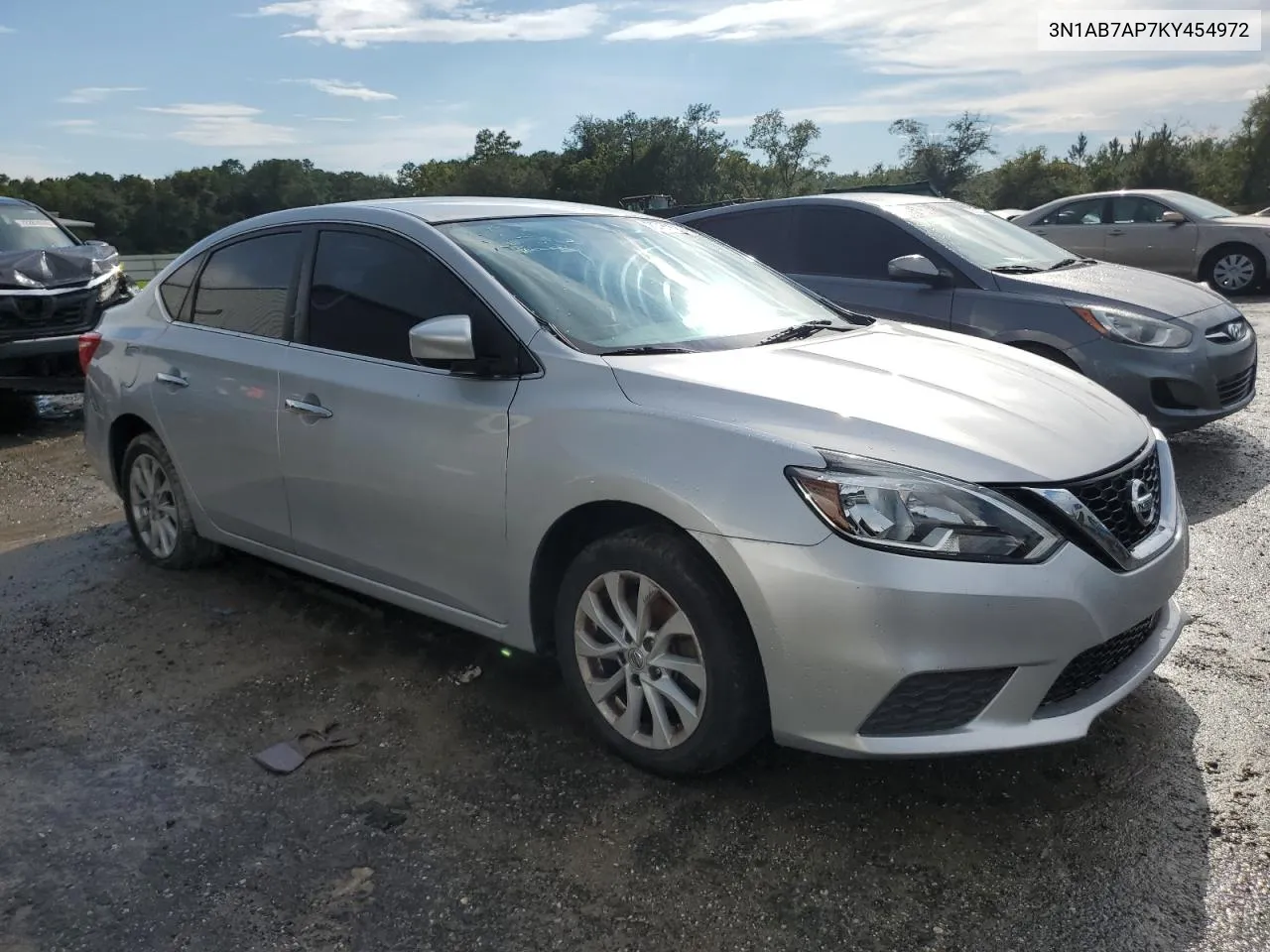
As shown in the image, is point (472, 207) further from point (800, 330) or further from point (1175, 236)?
point (1175, 236)

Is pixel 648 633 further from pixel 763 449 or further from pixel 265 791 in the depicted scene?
pixel 265 791

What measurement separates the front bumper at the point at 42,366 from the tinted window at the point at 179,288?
4466 mm

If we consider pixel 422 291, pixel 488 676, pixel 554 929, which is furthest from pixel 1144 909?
pixel 422 291

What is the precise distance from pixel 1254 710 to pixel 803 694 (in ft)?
5.42

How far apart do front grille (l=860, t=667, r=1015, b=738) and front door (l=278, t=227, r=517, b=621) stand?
1.25m

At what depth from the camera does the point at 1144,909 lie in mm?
2439

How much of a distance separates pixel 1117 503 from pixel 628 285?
5.62ft

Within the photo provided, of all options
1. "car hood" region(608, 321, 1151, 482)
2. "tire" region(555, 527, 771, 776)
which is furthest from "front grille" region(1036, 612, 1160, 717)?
"tire" region(555, 527, 771, 776)

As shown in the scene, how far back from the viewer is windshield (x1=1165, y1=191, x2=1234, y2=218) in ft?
46.2

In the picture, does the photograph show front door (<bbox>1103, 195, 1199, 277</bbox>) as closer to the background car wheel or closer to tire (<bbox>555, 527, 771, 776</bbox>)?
the background car wheel

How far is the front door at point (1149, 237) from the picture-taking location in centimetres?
1409

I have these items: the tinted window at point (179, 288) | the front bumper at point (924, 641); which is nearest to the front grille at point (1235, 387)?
the front bumper at point (924, 641)

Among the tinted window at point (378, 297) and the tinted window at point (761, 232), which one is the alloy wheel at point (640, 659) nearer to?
the tinted window at point (378, 297)

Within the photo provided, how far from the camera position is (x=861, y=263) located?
6941 mm
